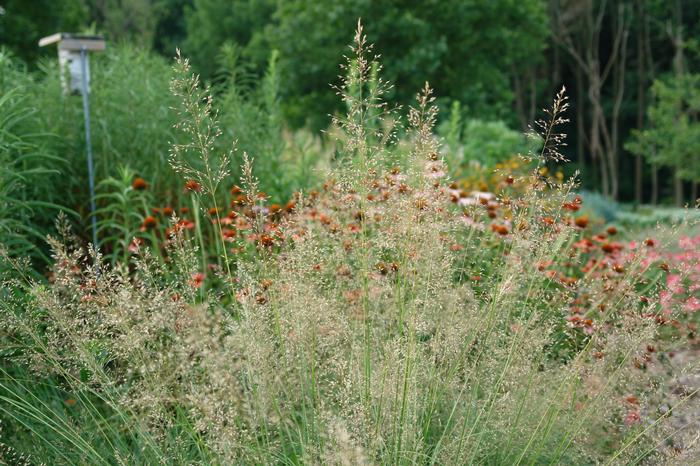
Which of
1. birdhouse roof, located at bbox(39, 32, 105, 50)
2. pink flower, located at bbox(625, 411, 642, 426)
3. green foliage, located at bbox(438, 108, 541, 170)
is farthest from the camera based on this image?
green foliage, located at bbox(438, 108, 541, 170)

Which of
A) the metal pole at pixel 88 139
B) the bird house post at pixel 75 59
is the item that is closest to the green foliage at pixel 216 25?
the bird house post at pixel 75 59

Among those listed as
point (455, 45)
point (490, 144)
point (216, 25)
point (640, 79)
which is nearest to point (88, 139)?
point (490, 144)

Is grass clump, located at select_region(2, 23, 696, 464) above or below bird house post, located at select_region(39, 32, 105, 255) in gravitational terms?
below

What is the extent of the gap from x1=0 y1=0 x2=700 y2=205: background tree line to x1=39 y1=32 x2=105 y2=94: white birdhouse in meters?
6.42

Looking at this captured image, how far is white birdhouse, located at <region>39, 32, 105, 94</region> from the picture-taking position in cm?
563

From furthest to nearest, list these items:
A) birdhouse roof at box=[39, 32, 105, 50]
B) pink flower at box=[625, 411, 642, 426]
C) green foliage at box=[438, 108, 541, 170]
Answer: green foliage at box=[438, 108, 541, 170] → birdhouse roof at box=[39, 32, 105, 50] → pink flower at box=[625, 411, 642, 426]

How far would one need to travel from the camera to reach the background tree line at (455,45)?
54.0 ft

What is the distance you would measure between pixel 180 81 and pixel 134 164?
340 centimetres

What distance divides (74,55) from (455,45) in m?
12.6

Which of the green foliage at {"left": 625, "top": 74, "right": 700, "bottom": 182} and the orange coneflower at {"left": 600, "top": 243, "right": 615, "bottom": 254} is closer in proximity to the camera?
the orange coneflower at {"left": 600, "top": 243, "right": 615, "bottom": 254}

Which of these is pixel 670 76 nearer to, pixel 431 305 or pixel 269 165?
pixel 269 165

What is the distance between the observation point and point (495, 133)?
12.9 meters

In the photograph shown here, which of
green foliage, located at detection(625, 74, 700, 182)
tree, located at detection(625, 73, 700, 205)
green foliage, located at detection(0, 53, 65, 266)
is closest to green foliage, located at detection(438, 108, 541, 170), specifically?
tree, located at detection(625, 73, 700, 205)

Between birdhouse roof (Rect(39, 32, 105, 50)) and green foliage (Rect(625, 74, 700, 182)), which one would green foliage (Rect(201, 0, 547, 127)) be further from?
birdhouse roof (Rect(39, 32, 105, 50))
